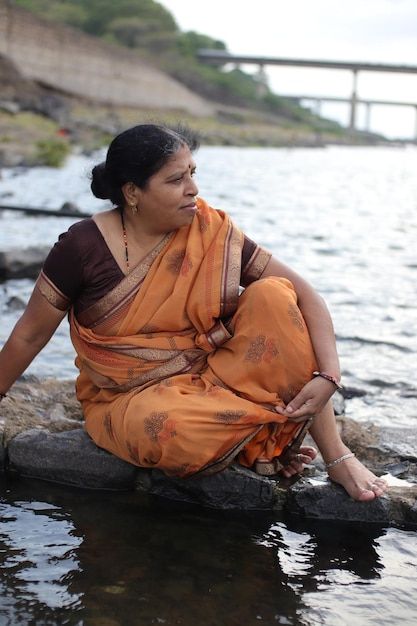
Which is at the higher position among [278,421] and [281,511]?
[278,421]

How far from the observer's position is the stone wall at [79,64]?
34281 millimetres

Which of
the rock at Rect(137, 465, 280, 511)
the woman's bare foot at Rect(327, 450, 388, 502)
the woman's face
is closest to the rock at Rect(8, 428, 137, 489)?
the rock at Rect(137, 465, 280, 511)

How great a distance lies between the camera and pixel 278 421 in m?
2.87

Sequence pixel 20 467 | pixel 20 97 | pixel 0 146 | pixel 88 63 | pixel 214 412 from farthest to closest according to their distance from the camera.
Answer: pixel 88 63
pixel 20 97
pixel 0 146
pixel 20 467
pixel 214 412

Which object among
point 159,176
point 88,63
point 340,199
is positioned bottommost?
point 340,199

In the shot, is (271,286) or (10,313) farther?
(10,313)

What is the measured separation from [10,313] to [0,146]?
47.5 feet

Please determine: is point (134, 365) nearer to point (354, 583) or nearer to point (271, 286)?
point (271, 286)

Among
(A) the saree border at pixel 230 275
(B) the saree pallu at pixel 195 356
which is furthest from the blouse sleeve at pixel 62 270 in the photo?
(A) the saree border at pixel 230 275

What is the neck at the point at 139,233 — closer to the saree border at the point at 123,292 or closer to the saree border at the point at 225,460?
the saree border at the point at 123,292

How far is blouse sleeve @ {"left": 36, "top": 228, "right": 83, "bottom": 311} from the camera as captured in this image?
2922mm

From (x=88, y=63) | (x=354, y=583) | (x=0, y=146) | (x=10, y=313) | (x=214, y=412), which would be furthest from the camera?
(x=88, y=63)

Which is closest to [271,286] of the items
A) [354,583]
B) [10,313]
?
[354,583]

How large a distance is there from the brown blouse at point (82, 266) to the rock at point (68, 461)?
0.49 meters
